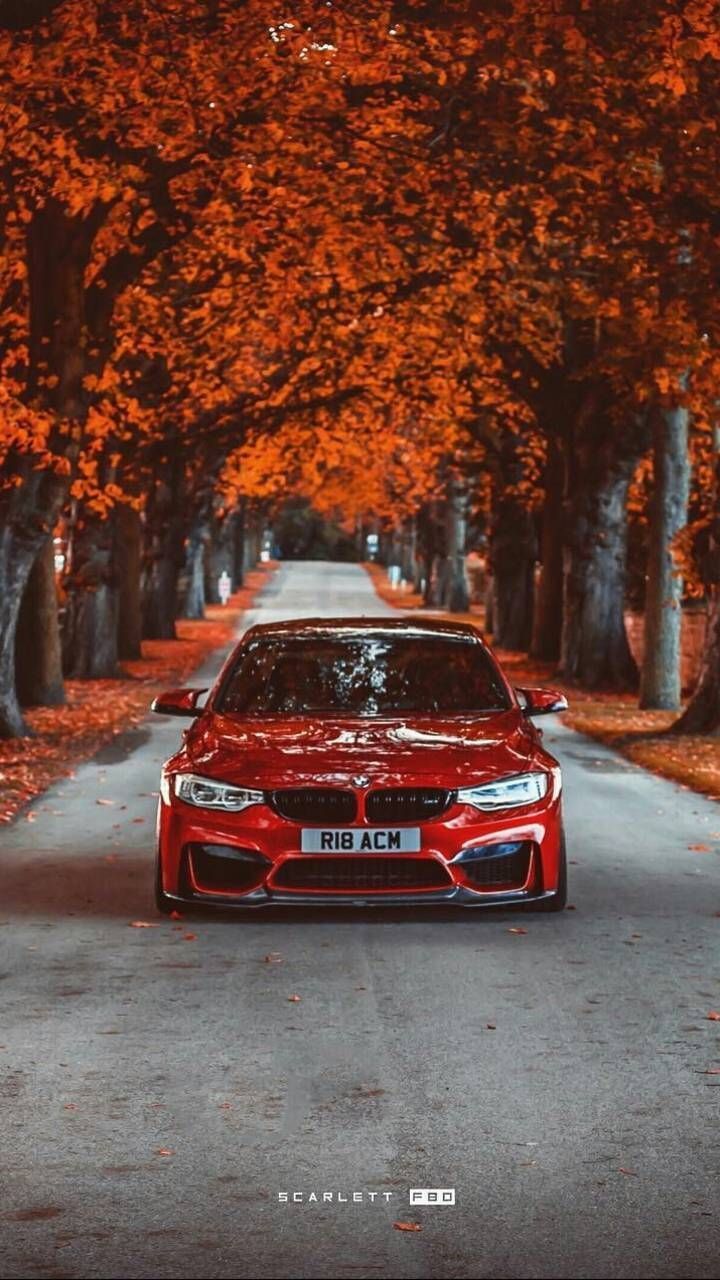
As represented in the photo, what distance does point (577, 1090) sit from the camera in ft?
22.6

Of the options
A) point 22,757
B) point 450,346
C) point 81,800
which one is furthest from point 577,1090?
point 450,346

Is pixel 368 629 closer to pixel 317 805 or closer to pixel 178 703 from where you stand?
pixel 178 703

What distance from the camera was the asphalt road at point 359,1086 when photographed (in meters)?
5.29

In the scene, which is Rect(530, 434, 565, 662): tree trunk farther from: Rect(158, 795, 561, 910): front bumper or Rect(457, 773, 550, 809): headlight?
Rect(158, 795, 561, 910): front bumper

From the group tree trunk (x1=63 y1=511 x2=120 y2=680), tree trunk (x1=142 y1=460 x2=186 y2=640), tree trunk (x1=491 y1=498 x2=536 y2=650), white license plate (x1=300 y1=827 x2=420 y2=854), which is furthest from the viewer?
tree trunk (x1=142 y1=460 x2=186 y2=640)

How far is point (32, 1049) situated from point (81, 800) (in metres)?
9.07

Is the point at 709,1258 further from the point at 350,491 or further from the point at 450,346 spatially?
the point at 350,491

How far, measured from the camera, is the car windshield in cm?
1118

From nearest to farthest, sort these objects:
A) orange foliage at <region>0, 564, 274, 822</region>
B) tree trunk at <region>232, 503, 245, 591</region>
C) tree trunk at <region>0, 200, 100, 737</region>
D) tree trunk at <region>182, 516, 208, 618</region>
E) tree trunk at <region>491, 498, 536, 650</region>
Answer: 1. orange foliage at <region>0, 564, 274, 822</region>
2. tree trunk at <region>0, 200, 100, 737</region>
3. tree trunk at <region>491, 498, 536, 650</region>
4. tree trunk at <region>182, 516, 208, 618</region>
5. tree trunk at <region>232, 503, 245, 591</region>

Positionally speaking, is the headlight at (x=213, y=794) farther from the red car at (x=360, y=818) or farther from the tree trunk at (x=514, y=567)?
the tree trunk at (x=514, y=567)

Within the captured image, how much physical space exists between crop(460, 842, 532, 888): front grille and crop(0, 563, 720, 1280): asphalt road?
0.29m

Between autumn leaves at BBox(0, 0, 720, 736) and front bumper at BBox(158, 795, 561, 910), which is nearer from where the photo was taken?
front bumper at BBox(158, 795, 561, 910)

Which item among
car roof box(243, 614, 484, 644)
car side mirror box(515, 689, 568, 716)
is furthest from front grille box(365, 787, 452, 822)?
car roof box(243, 614, 484, 644)

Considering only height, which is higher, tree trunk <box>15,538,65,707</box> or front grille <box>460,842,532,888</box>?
front grille <box>460,842,532,888</box>
